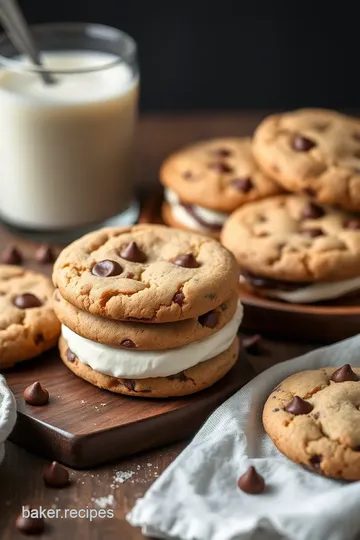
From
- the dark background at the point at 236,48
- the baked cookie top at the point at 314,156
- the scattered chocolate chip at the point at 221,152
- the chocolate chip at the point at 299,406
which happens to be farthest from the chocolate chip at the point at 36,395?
the dark background at the point at 236,48

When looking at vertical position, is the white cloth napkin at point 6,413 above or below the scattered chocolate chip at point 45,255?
above

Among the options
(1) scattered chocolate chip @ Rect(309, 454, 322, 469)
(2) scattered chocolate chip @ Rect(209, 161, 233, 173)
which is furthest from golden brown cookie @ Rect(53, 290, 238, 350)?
(2) scattered chocolate chip @ Rect(209, 161, 233, 173)

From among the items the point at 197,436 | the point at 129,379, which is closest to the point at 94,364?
the point at 129,379

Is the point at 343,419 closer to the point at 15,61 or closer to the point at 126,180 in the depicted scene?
the point at 126,180

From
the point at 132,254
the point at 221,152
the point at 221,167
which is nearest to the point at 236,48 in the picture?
the point at 221,152

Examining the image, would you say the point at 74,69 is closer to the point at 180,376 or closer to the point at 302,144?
the point at 302,144

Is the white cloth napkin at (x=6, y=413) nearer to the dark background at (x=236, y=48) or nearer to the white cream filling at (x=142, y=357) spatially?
the white cream filling at (x=142, y=357)
